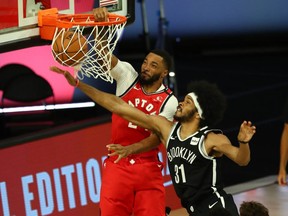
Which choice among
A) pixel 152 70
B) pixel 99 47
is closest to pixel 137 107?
pixel 152 70

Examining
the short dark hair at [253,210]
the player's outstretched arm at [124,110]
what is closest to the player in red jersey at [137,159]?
the player's outstretched arm at [124,110]

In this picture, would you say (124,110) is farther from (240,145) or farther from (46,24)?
(240,145)

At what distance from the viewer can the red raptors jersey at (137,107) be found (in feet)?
23.4

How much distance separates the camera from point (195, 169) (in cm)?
633

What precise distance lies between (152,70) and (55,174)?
6.36ft

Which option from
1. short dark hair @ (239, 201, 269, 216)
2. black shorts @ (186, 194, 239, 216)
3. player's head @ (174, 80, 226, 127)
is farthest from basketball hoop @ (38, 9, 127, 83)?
short dark hair @ (239, 201, 269, 216)

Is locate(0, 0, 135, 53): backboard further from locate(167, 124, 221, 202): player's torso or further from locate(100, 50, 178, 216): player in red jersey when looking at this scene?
locate(167, 124, 221, 202): player's torso

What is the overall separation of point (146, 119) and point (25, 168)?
218 centimetres

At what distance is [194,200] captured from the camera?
6.36 metres

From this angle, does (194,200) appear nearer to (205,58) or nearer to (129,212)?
(129,212)

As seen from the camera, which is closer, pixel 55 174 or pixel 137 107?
pixel 137 107

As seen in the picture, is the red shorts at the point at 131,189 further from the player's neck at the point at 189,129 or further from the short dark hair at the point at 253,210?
the short dark hair at the point at 253,210

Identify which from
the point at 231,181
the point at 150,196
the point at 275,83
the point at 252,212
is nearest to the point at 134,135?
the point at 150,196

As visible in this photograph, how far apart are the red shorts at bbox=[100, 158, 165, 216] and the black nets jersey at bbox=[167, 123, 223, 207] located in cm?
76
